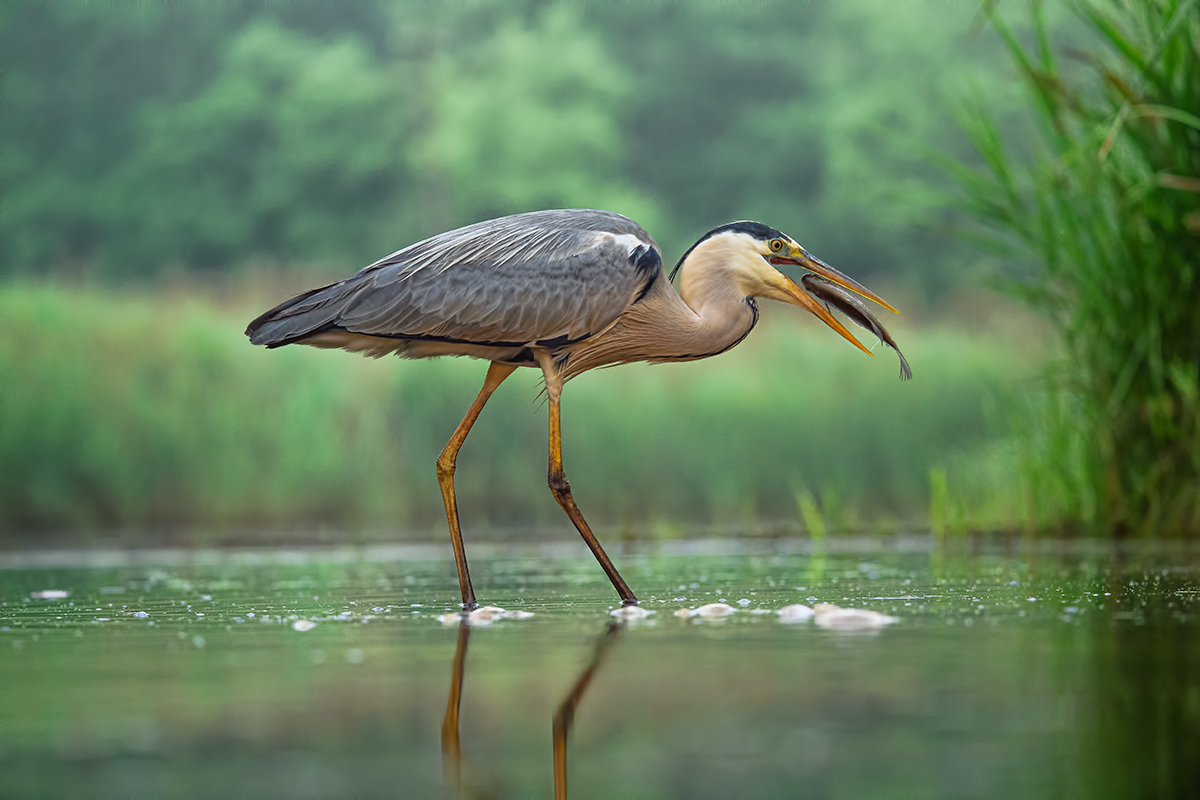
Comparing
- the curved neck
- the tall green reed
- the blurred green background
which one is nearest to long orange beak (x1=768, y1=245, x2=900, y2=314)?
the curved neck

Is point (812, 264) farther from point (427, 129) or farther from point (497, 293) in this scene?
point (427, 129)

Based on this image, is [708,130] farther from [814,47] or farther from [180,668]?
[180,668]

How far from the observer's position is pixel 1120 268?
7711 millimetres

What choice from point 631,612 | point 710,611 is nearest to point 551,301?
point 631,612

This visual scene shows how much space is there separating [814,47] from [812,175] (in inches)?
99.5

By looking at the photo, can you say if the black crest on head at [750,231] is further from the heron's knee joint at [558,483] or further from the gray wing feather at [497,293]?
the heron's knee joint at [558,483]

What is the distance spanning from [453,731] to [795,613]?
6.69ft

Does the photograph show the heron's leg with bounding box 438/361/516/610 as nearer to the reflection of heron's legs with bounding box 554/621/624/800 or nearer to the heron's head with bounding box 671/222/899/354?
the heron's head with bounding box 671/222/899/354

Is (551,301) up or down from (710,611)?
up

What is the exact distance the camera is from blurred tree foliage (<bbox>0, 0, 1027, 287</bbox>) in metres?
25.6

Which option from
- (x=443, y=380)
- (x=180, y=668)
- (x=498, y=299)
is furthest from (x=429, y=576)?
(x=443, y=380)

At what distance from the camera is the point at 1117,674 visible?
3.32m

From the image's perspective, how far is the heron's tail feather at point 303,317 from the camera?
5.85 m

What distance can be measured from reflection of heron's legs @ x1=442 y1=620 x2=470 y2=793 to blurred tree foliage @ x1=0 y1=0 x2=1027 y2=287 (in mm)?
21084
